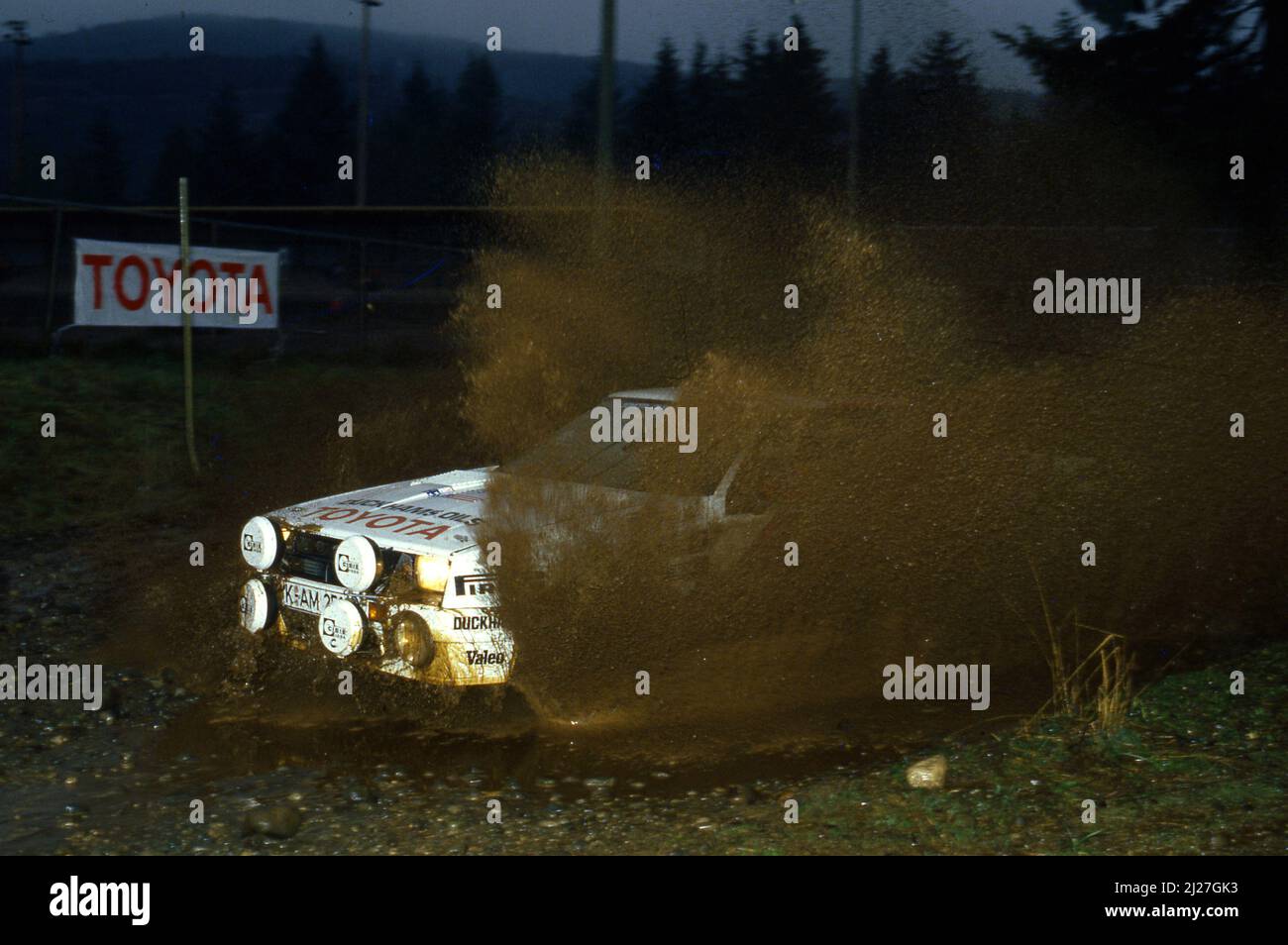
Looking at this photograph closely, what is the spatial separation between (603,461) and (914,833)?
2.74 meters

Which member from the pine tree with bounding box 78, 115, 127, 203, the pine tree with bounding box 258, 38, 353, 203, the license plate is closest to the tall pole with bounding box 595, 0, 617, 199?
Answer: the license plate

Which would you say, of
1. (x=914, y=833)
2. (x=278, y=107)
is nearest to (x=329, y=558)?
(x=914, y=833)

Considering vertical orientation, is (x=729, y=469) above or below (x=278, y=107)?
below

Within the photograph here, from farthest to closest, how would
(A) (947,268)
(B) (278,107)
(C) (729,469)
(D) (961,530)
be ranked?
1. (B) (278,107)
2. (A) (947,268)
3. (D) (961,530)
4. (C) (729,469)

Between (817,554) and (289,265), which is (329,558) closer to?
(817,554)

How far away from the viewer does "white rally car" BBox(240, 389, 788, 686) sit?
205 inches

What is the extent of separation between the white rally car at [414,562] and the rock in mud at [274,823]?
993mm

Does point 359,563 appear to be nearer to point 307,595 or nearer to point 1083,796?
point 307,595

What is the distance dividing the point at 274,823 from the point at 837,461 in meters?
3.29

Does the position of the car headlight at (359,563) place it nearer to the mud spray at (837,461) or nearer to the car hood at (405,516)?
the car hood at (405,516)

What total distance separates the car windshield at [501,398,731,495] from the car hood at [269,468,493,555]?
0.41 metres

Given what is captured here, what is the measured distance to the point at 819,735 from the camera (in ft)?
17.6

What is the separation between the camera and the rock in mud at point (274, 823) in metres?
4.25

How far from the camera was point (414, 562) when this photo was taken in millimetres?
5289
